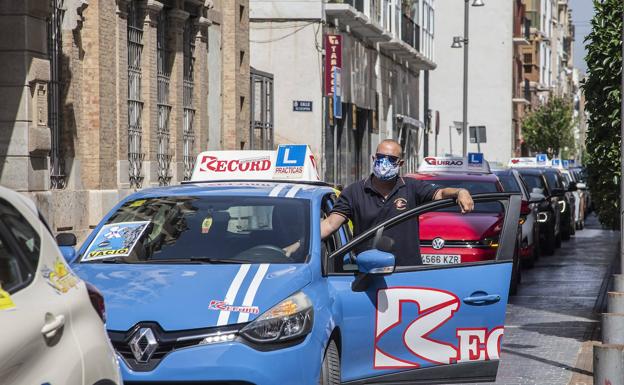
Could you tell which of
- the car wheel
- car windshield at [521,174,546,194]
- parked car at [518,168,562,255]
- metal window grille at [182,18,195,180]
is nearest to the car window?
parked car at [518,168,562,255]

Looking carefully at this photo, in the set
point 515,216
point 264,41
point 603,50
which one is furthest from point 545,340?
point 264,41

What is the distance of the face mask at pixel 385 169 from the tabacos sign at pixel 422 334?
4.30 feet

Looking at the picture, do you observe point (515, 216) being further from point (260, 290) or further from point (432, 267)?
point (260, 290)

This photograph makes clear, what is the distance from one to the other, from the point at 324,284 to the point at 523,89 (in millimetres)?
81636

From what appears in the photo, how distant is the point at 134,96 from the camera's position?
23953mm

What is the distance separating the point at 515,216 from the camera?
336 inches

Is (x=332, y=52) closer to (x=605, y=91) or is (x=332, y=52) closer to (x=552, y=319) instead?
(x=552, y=319)

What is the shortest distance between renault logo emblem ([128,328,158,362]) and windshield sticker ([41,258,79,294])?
1846 millimetres

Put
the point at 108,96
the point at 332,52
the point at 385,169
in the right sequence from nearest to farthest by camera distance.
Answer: the point at 385,169 < the point at 108,96 < the point at 332,52

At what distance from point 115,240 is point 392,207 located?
2.01m

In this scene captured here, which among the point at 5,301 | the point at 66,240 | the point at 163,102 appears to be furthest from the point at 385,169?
the point at 163,102

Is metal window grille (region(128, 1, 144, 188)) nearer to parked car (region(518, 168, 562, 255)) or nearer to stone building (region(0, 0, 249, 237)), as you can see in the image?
stone building (region(0, 0, 249, 237))

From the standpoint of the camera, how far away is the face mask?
9.39 m

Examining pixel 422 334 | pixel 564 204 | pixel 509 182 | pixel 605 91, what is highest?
pixel 605 91
